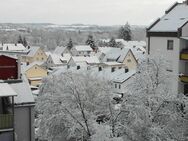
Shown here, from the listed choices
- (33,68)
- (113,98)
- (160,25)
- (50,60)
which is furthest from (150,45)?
(50,60)

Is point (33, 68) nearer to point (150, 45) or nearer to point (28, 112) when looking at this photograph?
point (150, 45)

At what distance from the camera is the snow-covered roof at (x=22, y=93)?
20328 mm

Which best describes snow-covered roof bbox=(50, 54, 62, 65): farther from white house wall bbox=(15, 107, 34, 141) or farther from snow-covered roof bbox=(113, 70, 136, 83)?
white house wall bbox=(15, 107, 34, 141)

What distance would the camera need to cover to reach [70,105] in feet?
66.8

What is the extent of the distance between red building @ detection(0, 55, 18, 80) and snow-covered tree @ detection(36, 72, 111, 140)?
2.04 metres

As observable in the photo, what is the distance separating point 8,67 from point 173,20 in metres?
16.6

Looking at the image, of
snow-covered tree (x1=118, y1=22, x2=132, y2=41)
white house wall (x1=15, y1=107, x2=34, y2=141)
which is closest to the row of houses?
white house wall (x1=15, y1=107, x2=34, y2=141)

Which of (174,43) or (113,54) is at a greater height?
(174,43)

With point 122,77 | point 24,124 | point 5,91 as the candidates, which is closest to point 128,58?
point 122,77

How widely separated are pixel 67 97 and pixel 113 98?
9.25ft

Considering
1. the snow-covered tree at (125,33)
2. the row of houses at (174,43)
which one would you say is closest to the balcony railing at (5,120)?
the row of houses at (174,43)

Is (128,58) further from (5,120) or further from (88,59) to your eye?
(5,120)

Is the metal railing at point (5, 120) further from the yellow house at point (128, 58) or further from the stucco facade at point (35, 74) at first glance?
the yellow house at point (128, 58)

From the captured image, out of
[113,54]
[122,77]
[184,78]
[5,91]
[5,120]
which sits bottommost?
[122,77]
